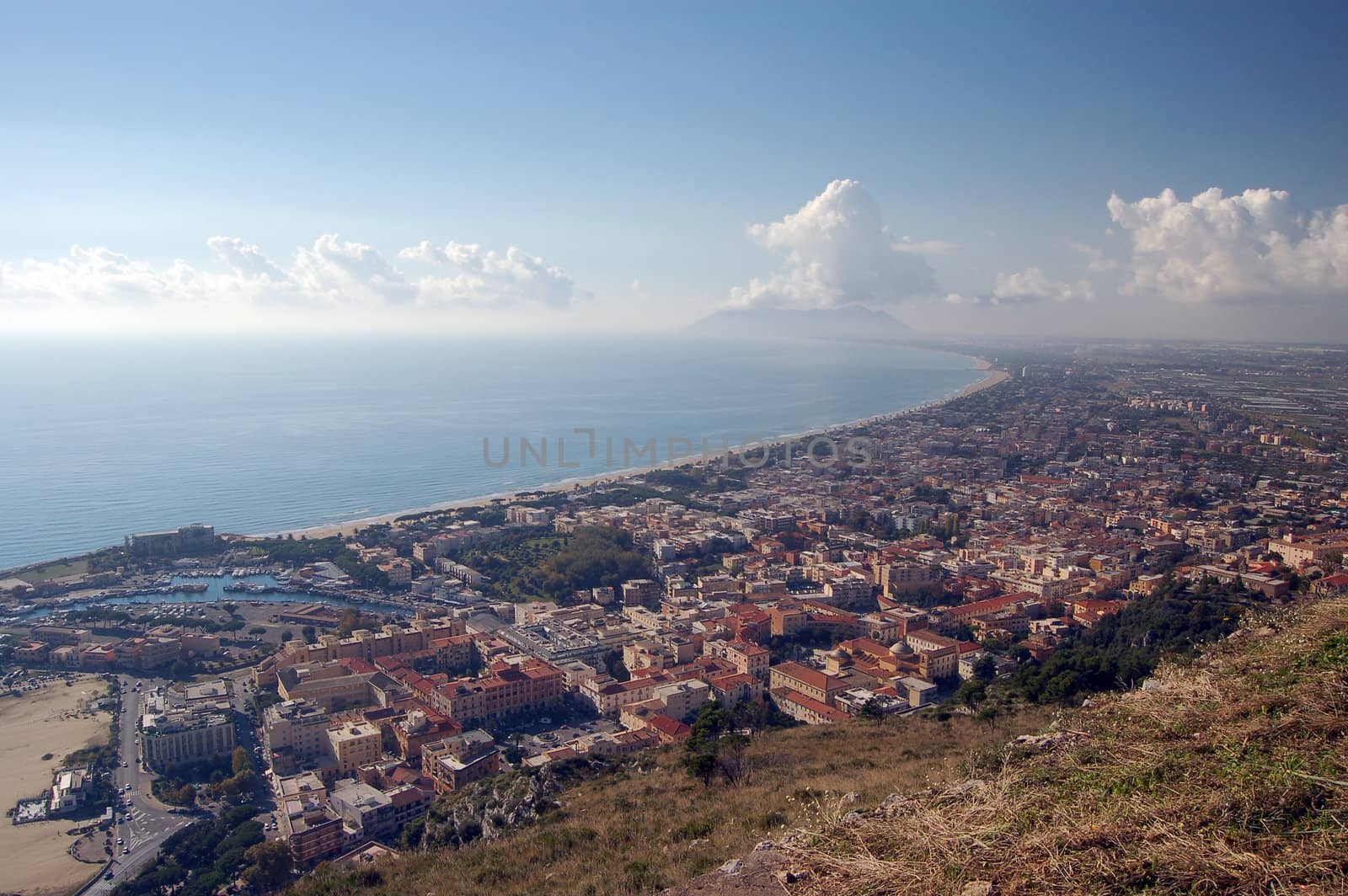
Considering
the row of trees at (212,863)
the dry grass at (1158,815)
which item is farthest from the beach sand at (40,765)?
the dry grass at (1158,815)

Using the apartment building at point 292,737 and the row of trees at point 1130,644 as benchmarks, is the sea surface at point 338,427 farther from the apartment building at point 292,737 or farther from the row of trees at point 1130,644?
the row of trees at point 1130,644

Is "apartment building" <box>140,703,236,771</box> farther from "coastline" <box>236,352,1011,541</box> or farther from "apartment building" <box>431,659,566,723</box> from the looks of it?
"coastline" <box>236,352,1011,541</box>

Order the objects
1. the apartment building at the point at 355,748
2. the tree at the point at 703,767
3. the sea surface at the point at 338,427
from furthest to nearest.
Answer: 1. the sea surface at the point at 338,427
2. the apartment building at the point at 355,748
3. the tree at the point at 703,767

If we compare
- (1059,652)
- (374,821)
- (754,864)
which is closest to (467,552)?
(374,821)

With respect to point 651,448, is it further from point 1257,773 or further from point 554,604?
point 1257,773

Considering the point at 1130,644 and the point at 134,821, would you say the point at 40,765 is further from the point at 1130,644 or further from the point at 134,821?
the point at 1130,644

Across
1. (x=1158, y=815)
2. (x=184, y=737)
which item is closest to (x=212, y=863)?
(x=184, y=737)

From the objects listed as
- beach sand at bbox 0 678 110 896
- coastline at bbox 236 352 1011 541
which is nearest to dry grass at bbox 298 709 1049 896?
beach sand at bbox 0 678 110 896
